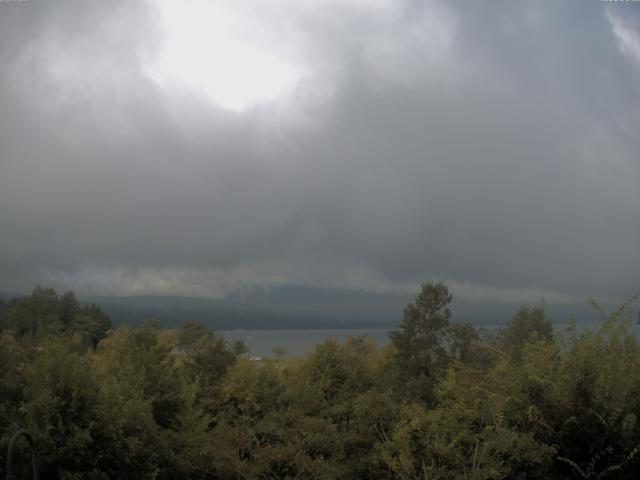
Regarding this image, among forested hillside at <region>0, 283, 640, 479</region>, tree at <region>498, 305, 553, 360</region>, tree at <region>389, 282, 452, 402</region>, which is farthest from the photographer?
tree at <region>498, 305, 553, 360</region>

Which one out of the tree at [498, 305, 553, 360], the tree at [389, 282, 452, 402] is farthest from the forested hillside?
the tree at [498, 305, 553, 360]

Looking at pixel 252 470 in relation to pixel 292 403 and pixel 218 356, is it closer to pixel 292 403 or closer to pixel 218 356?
pixel 292 403

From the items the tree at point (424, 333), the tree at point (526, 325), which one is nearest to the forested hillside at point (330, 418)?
the tree at point (424, 333)

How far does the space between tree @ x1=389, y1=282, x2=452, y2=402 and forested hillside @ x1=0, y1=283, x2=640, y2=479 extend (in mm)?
6307

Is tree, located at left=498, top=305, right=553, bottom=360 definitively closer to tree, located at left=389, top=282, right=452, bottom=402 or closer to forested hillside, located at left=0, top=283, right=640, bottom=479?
tree, located at left=389, top=282, right=452, bottom=402

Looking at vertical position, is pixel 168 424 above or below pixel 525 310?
below

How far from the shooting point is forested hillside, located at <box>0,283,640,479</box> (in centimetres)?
1046

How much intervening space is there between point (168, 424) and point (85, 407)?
4.63m

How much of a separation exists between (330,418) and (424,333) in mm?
10653

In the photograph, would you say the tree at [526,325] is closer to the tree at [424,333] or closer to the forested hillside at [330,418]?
the tree at [424,333]

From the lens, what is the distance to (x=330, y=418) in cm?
1552

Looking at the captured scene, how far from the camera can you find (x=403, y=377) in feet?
76.0

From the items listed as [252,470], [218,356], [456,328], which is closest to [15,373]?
[252,470]

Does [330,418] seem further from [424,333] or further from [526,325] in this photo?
[526,325]
